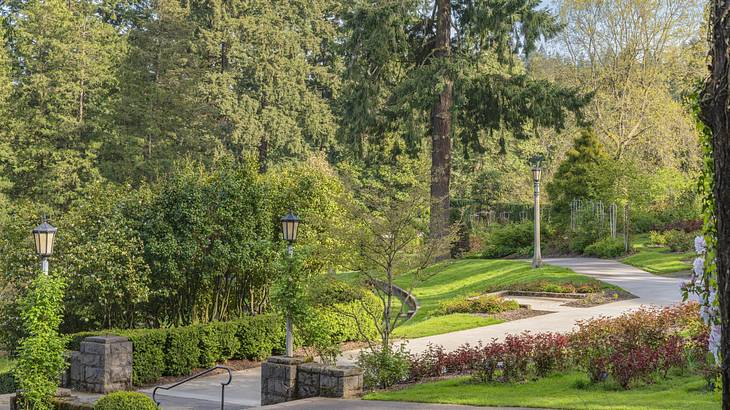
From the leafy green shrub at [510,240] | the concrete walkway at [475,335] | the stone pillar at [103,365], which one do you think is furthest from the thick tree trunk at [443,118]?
the stone pillar at [103,365]

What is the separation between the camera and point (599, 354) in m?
11.3

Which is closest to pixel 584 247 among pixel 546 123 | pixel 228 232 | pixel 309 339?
pixel 546 123

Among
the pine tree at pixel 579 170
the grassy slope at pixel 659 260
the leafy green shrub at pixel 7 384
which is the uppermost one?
the pine tree at pixel 579 170

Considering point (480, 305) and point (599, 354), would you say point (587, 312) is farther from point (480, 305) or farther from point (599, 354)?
point (599, 354)

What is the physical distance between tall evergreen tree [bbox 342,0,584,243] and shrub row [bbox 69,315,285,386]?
13.2 metres

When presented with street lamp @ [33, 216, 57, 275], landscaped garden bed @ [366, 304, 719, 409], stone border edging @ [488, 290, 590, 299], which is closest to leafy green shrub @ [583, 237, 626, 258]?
stone border edging @ [488, 290, 590, 299]

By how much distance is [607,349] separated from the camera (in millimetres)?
11305

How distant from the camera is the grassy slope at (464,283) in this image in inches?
741

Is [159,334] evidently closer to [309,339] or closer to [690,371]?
[309,339]

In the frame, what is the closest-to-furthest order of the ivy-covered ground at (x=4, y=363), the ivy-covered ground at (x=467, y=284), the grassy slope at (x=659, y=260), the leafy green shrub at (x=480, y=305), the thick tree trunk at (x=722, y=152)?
the thick tree trunk at (x=722, y=152) → the ivy-covered ground at (x=467, y=284) → the leafy green shrub at (x=480, y=305) → the ivy-covered ground at (x=4, y=363) → the grassy slope at (x=659, y=260)

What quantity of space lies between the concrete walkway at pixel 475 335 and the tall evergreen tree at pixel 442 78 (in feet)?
26.7

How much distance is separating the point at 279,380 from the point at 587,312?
8.67 meters

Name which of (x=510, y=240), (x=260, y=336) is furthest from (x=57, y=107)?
(x=260, y=336)

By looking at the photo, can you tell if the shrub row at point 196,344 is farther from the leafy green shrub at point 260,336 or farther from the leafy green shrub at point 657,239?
the leafy green shrub at point 657,239
